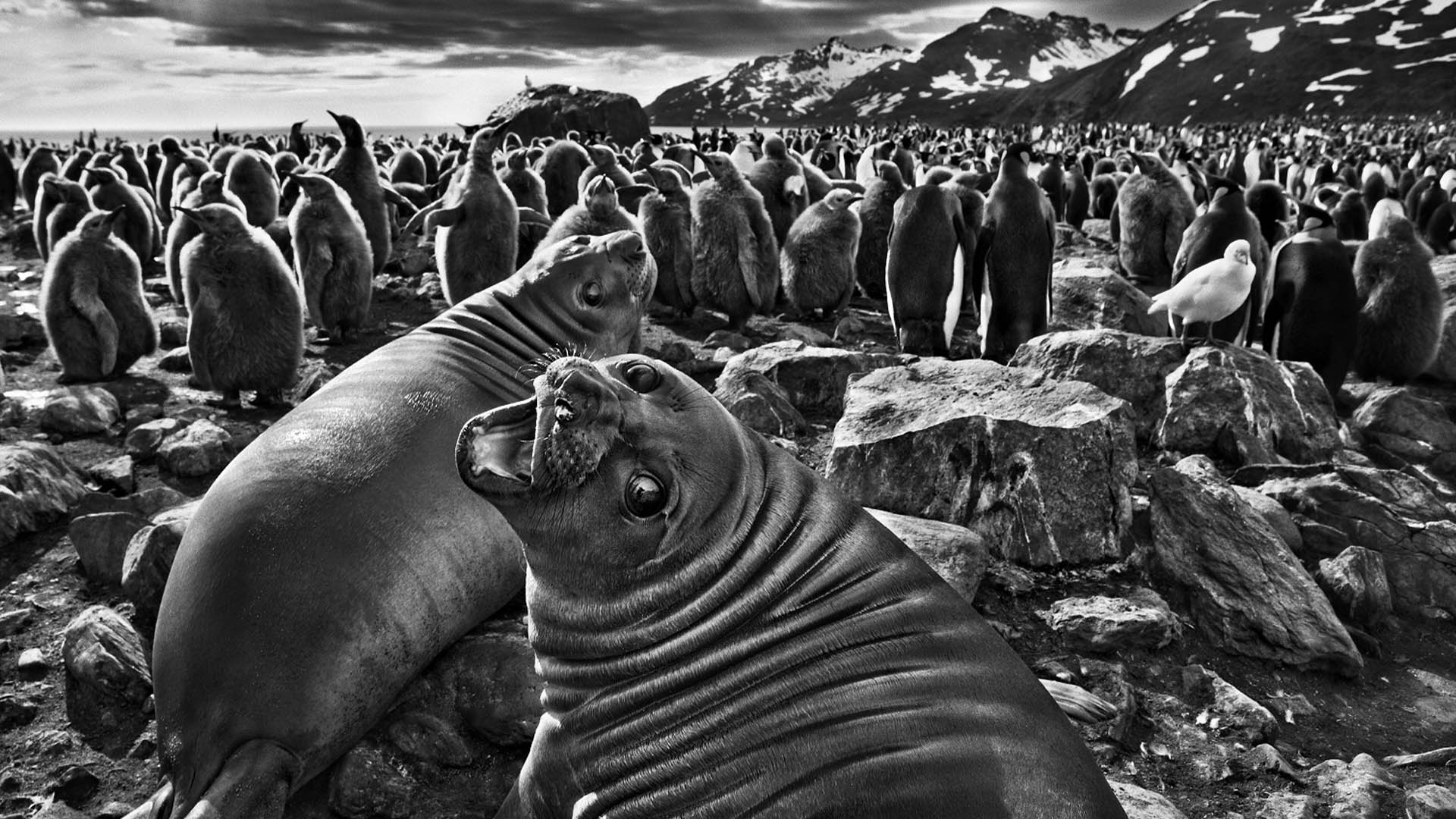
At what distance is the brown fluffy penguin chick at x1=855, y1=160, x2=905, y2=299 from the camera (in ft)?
33.7

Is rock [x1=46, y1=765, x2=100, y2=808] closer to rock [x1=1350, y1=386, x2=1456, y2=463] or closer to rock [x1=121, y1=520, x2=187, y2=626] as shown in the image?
rock [x1=121, y1=520, x2=187, y2=626]

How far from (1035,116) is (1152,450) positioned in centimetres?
7912

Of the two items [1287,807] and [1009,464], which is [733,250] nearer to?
[1009,464]

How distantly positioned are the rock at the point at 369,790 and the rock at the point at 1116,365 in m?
4.08

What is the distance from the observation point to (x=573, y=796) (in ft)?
7.61

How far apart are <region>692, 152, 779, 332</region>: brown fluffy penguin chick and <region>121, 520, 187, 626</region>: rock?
531cm

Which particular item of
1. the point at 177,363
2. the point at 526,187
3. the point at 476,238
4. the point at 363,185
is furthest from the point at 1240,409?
the point at 363,185

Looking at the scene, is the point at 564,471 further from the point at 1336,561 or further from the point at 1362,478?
the point at 1362,478

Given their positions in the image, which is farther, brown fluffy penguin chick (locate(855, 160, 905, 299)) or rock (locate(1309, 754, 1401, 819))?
brown fluffy penguin chick (locate(855, 160, 905, 299))

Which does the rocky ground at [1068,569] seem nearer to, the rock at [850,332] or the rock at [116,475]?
the rock at [116,475]

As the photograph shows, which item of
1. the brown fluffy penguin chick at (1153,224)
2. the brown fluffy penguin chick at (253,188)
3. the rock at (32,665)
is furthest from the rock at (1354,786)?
the brown fluffy penguin chick at (253,188)

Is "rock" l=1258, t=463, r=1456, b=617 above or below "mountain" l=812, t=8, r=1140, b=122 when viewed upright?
below

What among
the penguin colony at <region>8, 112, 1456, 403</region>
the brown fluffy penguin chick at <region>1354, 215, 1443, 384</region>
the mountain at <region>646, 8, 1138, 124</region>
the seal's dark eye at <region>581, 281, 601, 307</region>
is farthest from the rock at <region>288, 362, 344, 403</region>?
the mountain at <region>646, 8, 1138, 124</region>

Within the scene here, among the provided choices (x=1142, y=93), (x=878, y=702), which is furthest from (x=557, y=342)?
(x=1142, y=93)
